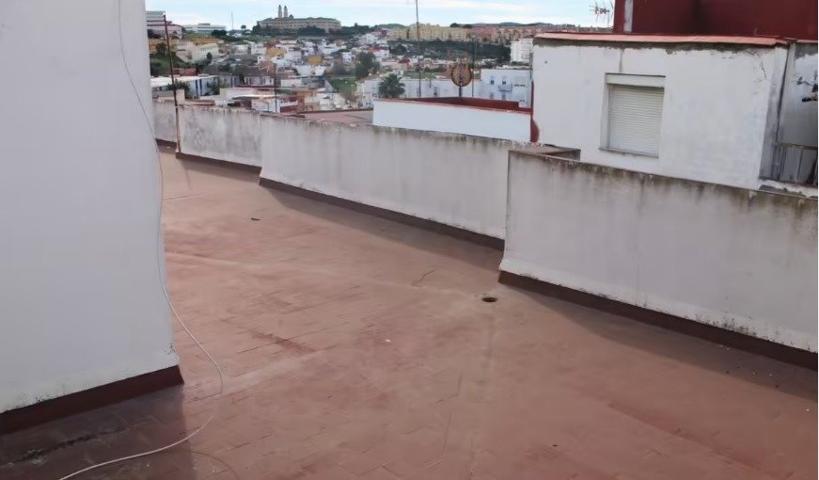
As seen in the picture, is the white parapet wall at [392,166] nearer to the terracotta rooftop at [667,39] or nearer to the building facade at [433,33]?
the terracotta rooftop at [667,39]

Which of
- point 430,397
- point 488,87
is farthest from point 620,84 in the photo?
point 488,87

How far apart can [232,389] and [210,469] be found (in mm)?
1383

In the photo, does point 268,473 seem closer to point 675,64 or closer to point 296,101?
point 675,64

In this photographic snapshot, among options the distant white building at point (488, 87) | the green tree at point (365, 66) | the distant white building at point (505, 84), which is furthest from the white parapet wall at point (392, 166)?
the green tree at point (365, 66)

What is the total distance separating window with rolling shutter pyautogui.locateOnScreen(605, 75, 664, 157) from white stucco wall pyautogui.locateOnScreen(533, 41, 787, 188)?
0.15 meters

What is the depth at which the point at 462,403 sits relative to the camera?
6.53 metres

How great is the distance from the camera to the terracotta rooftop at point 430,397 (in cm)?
554

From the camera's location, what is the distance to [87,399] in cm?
623

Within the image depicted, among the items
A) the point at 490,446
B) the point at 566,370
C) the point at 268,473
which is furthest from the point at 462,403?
the point at 268,473

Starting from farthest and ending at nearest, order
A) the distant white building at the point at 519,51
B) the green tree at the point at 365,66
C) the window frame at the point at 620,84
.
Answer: the green tree at the point at 365,66
the distant white building at the point at 519,51
the window frame at the point at 620,84

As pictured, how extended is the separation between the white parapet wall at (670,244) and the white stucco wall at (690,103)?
3122 millimetres

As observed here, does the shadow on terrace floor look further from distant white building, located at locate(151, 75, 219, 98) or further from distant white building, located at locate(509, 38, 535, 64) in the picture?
distant white building, located at locate(509, 38, 535, 64)

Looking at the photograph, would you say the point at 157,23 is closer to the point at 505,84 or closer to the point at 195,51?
the point at 505,84

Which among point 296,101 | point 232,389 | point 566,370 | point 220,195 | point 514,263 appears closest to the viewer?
point 232,389
